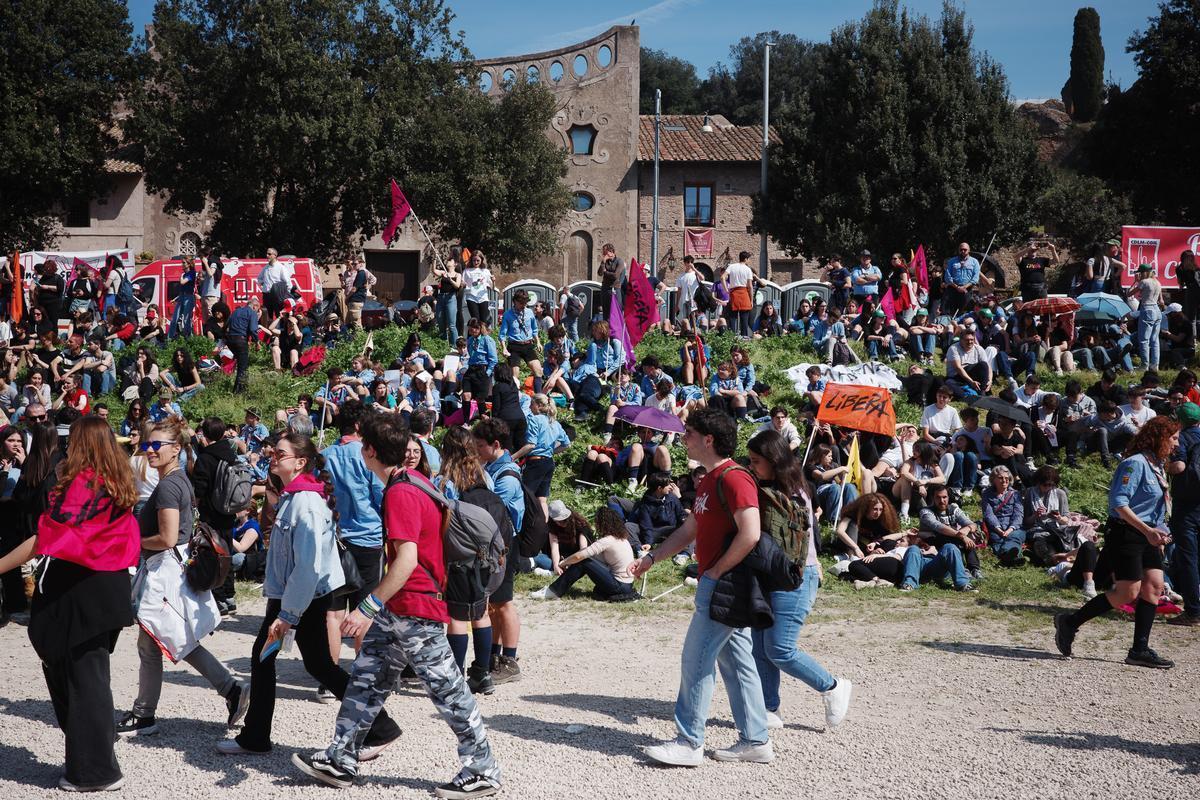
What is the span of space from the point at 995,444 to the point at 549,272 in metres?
28.1

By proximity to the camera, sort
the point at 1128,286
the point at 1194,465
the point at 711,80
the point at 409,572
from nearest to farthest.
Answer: the point at 409,572 < the point at 1194,465 < the point at 1128,286 < the point at 711,80

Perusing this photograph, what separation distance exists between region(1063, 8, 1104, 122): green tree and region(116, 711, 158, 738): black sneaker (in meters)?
62.9

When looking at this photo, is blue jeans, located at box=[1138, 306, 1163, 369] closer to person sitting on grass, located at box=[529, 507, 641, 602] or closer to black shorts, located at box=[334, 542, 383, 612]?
person sitting on grass, located at box=[529, 507, 641, 602]

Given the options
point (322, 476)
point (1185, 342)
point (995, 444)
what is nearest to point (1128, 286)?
point (1185, 342)

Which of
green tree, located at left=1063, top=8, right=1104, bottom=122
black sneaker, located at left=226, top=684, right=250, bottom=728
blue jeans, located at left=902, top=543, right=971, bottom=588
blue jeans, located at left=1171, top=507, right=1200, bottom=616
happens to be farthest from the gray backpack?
green tree, located at left=1063, top=8, right=1104, bottom=122

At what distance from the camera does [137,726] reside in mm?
6109

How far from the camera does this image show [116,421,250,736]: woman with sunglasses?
588cm

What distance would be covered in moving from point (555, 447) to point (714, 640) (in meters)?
8.59

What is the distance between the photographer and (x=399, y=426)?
17.4ft

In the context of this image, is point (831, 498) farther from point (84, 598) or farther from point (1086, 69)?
point (1086, 69)

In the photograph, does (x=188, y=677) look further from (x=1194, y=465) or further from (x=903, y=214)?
(x=903, y=214)

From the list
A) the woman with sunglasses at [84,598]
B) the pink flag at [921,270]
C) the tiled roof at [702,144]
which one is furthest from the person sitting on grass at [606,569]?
the tiled roof at [702,144]

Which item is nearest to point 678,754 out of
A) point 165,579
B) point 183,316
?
point 165,579

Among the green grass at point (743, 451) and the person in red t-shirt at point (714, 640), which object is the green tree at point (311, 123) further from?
the person in red t-shirt at point (714, 640)
